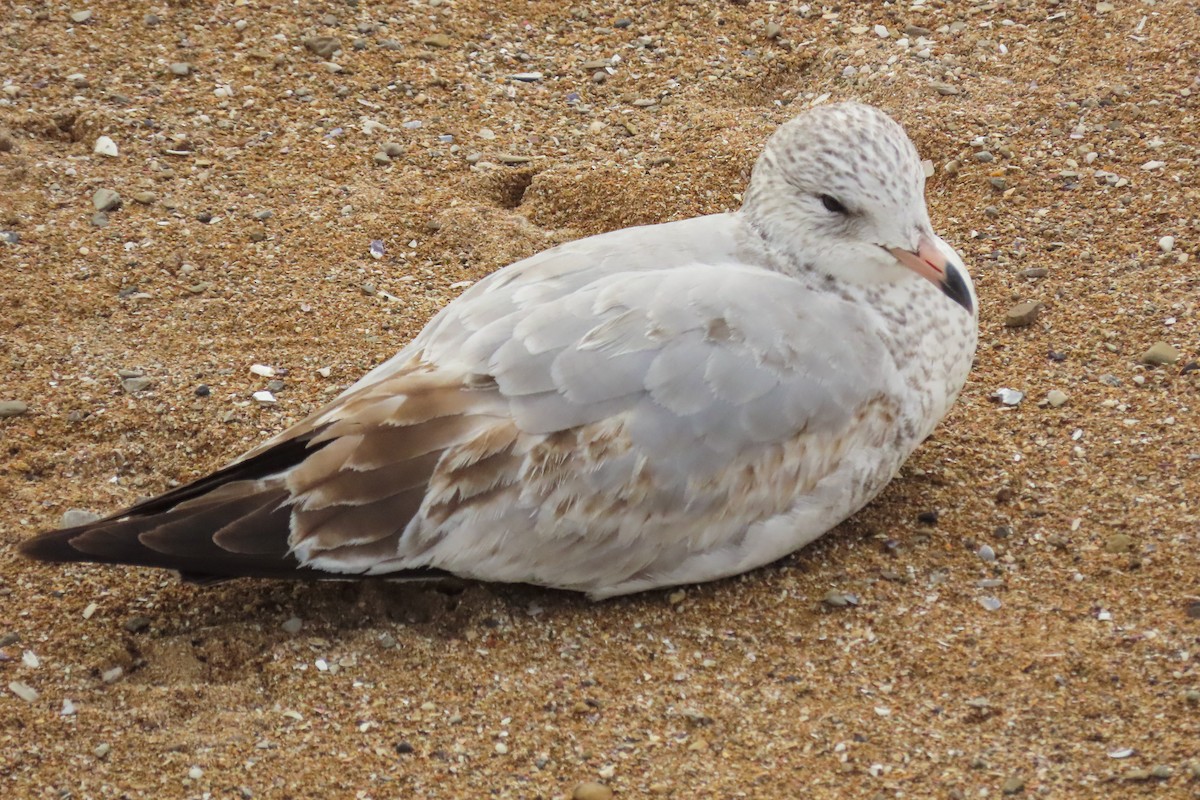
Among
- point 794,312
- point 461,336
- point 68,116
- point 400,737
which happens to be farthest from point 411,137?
point 400,737

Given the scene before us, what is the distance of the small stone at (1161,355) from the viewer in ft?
13.5

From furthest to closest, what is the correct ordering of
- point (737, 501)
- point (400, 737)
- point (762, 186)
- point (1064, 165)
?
1. point (1064, 165)
2. point (762, 186)
3. point (737, 501)
4. point (400, 737)

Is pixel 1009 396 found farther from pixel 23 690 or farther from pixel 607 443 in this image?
pixel 23 690

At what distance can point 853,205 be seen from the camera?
11.9 ft

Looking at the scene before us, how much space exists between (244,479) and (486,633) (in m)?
0.69

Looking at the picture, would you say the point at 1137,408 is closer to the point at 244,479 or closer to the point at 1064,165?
the point at 1064,165

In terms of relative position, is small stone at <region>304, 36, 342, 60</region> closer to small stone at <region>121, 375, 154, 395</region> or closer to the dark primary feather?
small stone at <region>121, 375, 154, 395</region>

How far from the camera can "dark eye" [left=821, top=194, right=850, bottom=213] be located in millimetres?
3666

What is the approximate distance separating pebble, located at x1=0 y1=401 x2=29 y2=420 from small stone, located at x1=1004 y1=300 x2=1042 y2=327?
290 cm

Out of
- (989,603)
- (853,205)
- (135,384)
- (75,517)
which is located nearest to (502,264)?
(135,384)

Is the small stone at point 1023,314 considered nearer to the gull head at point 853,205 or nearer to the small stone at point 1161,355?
the small stone at point 1161,355

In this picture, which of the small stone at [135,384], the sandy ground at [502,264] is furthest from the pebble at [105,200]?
the small stone at [135,384]

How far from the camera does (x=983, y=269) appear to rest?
4629 millimetres

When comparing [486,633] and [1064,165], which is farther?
[1064,165]
